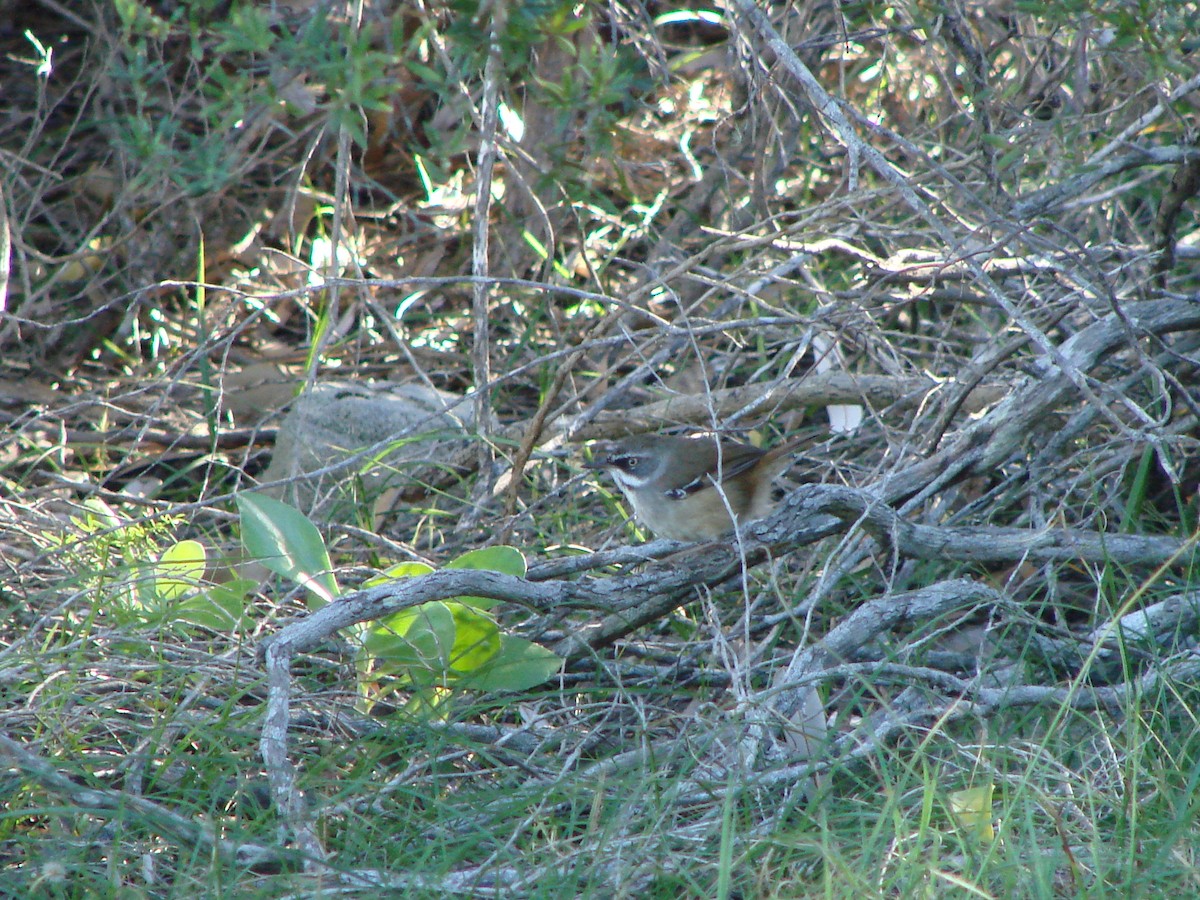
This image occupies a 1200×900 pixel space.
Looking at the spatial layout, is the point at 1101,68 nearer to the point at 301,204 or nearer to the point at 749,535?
the point at 749,535

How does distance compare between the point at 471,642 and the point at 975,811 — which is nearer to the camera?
the point at 975,811

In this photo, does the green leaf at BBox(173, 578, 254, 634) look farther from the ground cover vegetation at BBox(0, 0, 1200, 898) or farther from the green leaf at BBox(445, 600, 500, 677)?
the green leaf at BBox(445, 600, 500, 677)

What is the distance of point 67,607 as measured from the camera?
387 centimetres

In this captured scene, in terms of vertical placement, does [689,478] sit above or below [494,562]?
below

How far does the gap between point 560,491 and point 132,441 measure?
2298 mm

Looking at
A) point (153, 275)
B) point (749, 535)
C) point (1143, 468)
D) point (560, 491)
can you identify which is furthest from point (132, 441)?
point (1143, 468)

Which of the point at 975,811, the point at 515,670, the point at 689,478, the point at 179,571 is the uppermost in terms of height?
the point at 975,811

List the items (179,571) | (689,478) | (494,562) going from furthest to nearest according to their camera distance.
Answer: (689,478)
(179,571)
(494,562)

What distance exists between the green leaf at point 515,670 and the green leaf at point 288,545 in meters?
0.58

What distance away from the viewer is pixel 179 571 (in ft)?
13.7

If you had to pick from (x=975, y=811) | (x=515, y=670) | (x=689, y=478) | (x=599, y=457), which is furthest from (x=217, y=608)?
(x=975, y=811)

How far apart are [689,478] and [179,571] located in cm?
204

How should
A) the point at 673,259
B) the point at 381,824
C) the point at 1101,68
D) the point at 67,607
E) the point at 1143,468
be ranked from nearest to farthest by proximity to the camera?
the point at 381,824 < the point at 67,607 < the point at 1143,468 < the point at 1101,68 < the point at 673,259

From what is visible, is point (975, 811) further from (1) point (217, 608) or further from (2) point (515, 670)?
(1) point (217, 608)
